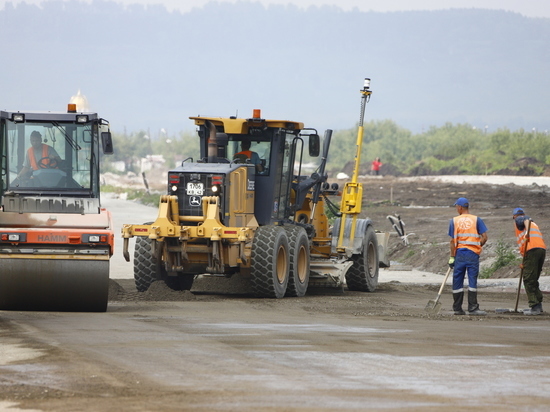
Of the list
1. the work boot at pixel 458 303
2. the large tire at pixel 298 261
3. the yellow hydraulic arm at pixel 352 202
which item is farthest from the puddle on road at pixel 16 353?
the yellow hydraulic arm at pixel 352 202

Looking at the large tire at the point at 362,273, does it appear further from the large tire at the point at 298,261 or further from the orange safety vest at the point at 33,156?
the orange safety vest at the point at 33,156

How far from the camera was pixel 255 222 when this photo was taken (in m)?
17.0

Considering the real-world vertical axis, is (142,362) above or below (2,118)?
below

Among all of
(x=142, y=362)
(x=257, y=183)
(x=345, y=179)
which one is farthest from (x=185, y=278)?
(x=345, y=179)

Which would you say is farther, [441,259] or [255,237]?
[441,259]

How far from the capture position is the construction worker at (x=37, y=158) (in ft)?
44.7

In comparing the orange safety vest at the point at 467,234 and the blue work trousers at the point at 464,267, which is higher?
the orange safety vest at the point at 467,234

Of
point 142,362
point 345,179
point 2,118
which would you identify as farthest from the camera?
point 345,179

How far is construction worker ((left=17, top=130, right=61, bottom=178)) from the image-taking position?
536 inches

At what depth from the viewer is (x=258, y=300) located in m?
Answer: 16.1

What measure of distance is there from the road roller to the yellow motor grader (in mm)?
2406

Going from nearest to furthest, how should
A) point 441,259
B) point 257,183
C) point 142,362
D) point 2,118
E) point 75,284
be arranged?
point 142,362 → point 75,284 → point 2,118 → point 257,183 → point 441,259

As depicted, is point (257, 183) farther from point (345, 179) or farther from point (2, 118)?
point (345, 179)

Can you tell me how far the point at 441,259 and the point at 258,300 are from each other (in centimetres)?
1002
